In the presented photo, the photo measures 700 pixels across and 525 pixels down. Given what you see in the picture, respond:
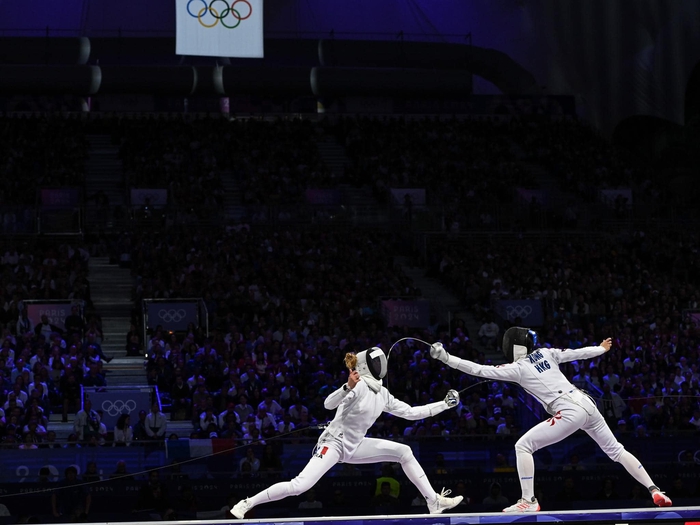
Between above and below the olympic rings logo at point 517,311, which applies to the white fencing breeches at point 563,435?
below

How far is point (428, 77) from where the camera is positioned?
123 ft

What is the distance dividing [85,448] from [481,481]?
5608 mm

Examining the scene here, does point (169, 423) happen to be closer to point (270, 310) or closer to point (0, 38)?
point (270, 310)

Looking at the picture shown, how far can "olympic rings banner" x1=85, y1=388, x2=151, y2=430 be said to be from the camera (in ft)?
58.2

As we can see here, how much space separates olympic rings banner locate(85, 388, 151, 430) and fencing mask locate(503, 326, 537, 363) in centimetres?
874

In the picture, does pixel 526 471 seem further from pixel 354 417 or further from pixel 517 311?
pixel 517 311

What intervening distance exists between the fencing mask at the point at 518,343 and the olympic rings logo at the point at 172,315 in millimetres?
12112

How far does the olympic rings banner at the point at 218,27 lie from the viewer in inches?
1278

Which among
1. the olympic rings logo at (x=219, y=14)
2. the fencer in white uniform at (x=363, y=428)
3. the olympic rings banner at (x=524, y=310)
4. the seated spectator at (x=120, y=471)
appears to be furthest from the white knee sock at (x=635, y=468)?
the olympic rings logo at (x=219, y=14)

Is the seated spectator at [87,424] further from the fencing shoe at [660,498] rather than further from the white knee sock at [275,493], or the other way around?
the fencing shoe at [660,498]

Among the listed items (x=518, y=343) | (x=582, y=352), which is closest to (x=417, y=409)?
(x=518, y=343)

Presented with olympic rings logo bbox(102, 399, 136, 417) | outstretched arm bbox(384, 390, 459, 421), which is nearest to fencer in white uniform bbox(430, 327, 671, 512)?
outstretched arm bbox(384, 390, 459, 421)

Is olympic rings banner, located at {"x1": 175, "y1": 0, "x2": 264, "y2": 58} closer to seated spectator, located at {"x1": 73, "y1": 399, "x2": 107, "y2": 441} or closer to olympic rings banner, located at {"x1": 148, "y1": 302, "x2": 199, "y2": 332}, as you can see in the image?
olympic rings banner, located at {"x1": 148, "y1": 302, "x2": 199, "y2": 332}

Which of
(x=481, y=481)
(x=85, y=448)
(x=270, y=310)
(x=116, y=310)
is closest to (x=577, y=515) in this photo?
(x=481, y=481)
